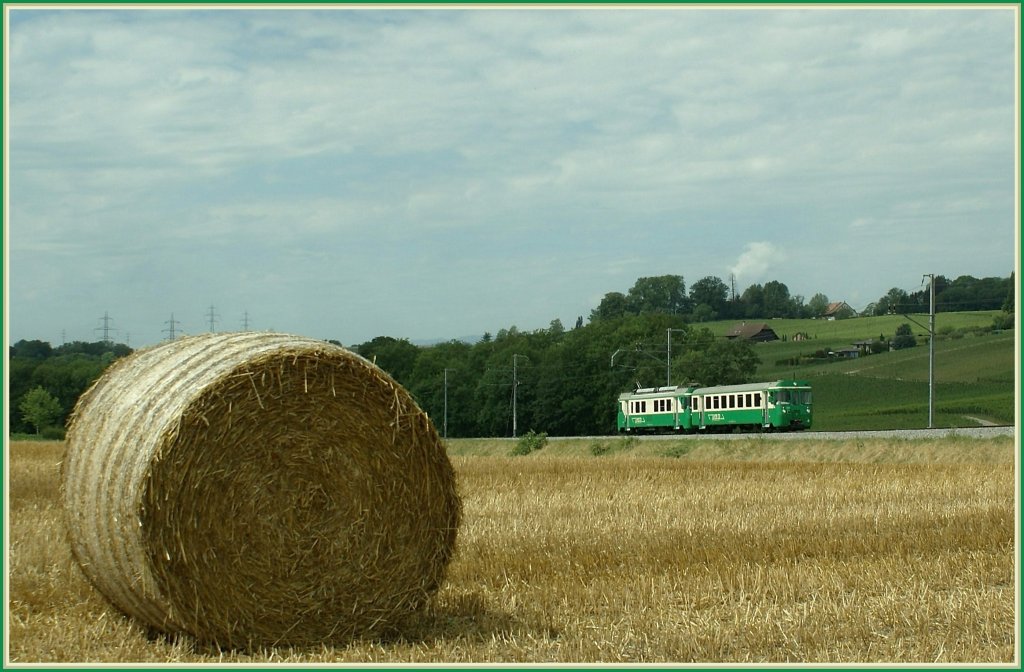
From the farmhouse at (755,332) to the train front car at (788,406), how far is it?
212ft

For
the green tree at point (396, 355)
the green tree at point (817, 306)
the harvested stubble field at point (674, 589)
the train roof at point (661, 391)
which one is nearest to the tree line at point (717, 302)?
the green tree at point (817, 306)

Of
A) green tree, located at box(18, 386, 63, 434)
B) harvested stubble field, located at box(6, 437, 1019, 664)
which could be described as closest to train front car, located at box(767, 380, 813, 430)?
harvested stubble field, located at box(6, 437, 1019, 664)

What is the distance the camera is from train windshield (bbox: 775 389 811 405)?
4441 centimetres

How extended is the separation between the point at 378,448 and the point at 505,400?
244 feet

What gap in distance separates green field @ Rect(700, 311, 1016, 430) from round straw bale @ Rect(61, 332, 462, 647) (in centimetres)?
5120

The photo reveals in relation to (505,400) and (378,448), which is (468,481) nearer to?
(378,448)

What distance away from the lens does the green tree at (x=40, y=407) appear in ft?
154

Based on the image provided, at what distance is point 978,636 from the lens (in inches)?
292

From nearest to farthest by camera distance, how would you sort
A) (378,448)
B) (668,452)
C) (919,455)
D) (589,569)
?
(378,448) → (589,569) → (919,455) → (668,452)

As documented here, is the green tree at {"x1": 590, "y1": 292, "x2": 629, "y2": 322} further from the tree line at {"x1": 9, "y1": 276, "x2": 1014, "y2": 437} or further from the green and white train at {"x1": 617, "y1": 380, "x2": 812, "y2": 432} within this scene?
the green and white train at {"x1": 617, "y1": 380, "x2": 812, "y2": 432}

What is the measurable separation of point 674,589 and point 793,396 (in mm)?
37908

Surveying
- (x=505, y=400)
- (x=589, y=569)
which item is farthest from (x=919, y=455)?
(x=505, y=400)

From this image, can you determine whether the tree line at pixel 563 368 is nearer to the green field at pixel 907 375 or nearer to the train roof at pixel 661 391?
the green field at pixel 907 375

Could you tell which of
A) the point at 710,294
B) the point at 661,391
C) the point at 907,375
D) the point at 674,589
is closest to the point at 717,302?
the point at 710,294
